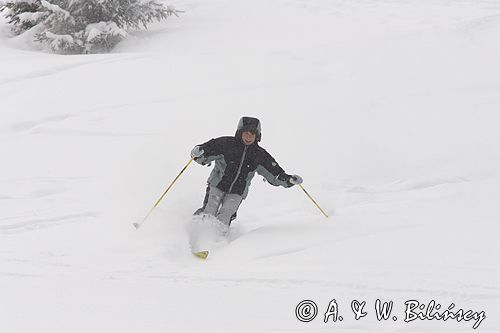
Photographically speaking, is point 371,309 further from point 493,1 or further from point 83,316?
point 493,1

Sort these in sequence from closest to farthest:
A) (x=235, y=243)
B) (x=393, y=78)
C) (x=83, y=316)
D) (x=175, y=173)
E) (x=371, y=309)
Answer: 1. (x=83, y=316)
2. (x=371, y=309)
3. (x=235, y=243)
4. (x=175, y=173)
5. (x=393, y=78)

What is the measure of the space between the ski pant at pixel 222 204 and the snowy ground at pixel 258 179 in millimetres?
322

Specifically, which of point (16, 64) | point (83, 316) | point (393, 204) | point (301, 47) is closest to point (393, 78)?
point (301, 47)

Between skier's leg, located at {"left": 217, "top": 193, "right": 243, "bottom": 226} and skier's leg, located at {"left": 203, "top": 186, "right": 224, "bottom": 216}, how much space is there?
51mm

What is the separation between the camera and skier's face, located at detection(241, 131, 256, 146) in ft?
18.0

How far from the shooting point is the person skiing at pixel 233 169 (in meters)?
5.59

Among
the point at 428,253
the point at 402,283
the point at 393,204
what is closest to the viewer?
the point at 402,283

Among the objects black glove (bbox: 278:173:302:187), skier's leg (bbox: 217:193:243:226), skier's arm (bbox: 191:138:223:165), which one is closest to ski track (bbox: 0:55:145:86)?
skier's arm (bbox: 191:138:223:165)

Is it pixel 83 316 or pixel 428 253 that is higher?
pixel 83 316

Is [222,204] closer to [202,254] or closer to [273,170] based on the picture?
[273,170]

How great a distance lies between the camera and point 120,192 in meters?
6.53

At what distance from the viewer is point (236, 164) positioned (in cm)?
565

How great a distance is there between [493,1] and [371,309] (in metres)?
14.1

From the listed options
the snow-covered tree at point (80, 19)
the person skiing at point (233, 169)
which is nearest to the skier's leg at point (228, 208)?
the person skiing at point (233, 169)
